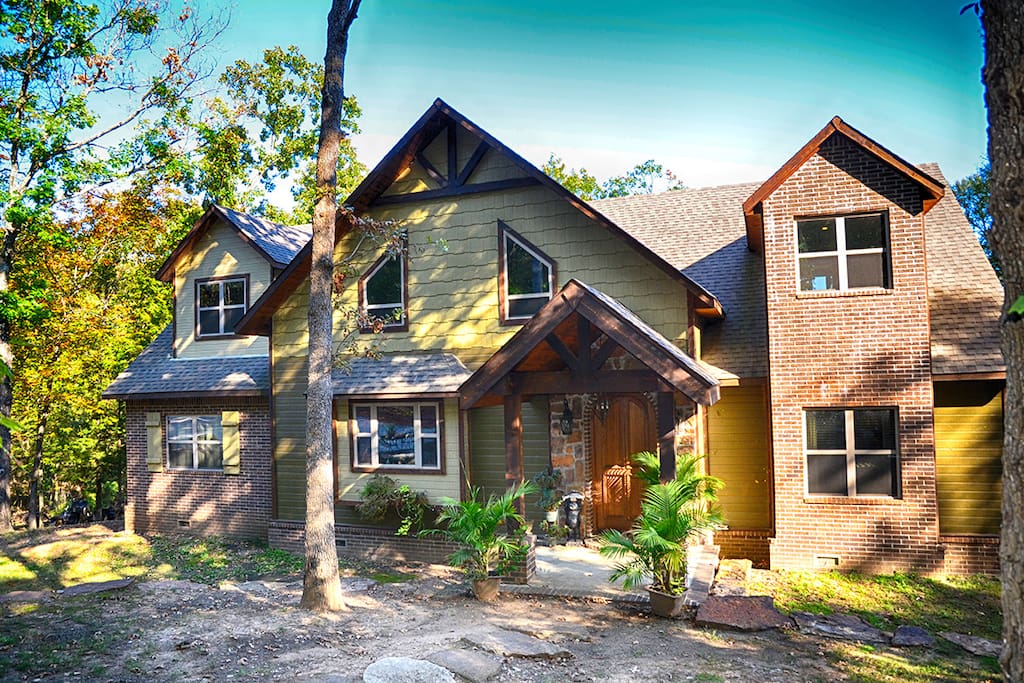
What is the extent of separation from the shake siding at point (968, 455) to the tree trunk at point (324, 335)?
9719mm

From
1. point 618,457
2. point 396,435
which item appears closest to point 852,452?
point 618,457

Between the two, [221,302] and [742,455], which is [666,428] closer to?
[742,455]

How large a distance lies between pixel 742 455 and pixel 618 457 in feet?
7.32

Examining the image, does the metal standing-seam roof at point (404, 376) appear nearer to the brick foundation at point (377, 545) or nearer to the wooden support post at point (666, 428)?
the brick foundation at point (377, 545)

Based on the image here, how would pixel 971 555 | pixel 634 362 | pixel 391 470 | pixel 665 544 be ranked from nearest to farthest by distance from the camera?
pixel 665 544 < pixel 971 555 < pixel 634 362 < pixel 391 470

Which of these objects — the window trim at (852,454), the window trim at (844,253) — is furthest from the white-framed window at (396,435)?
the window trim at (844,253)

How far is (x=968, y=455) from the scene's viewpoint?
12.1m

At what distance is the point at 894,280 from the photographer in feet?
39.3

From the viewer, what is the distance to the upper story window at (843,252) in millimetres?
12164

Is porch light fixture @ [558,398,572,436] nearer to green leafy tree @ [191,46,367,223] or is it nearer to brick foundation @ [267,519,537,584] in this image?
brick foundation @ [267,519,537,584]

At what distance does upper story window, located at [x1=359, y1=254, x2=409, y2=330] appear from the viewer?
14.3 meters

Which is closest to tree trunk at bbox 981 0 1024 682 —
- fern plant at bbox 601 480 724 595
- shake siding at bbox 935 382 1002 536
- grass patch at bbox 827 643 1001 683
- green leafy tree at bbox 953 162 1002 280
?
grass patch at bbox 827 643 1001 683

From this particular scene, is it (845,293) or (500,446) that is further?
(500,446)

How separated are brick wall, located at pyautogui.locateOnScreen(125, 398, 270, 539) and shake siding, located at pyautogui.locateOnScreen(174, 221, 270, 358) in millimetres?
1255
